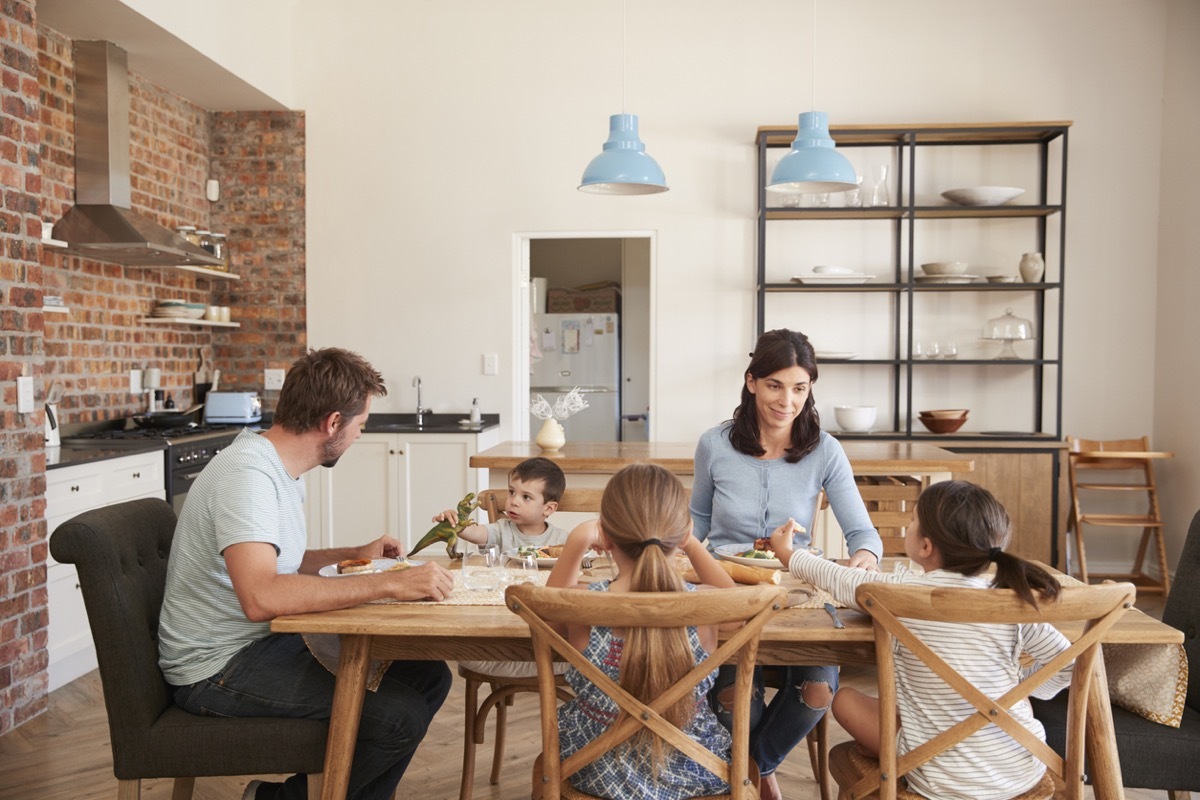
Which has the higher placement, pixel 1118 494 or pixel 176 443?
pixel 176 443

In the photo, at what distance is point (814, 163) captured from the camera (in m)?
3.69

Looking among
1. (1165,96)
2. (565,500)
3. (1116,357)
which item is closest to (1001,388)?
(1116,357)

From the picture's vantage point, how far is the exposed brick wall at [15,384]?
3279 millimetres

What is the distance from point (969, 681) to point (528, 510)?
53.7 inches

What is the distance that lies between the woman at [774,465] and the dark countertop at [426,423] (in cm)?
287

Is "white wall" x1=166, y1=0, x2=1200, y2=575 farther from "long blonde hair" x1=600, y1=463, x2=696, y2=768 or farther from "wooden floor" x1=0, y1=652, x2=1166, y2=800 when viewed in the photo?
"long blonde hair" x1=600, y1=463, x2=696, y2=768

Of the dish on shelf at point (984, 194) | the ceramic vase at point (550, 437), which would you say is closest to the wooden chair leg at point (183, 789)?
the ceramic vase at point (550, 437)

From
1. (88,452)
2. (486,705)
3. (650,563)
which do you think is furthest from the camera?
(88,452)

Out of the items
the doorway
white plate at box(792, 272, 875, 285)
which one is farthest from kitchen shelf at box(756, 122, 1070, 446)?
the doorway

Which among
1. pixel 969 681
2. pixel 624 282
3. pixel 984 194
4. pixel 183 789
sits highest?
pixel 984 194

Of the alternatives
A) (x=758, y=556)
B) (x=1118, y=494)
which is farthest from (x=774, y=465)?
(x=1118, y=494)

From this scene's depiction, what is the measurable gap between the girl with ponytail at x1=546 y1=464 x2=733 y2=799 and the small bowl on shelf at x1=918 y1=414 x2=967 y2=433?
396 centimetres

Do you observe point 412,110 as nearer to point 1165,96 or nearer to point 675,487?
point 1165,96

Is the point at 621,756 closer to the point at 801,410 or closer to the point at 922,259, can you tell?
the point at 801,410
